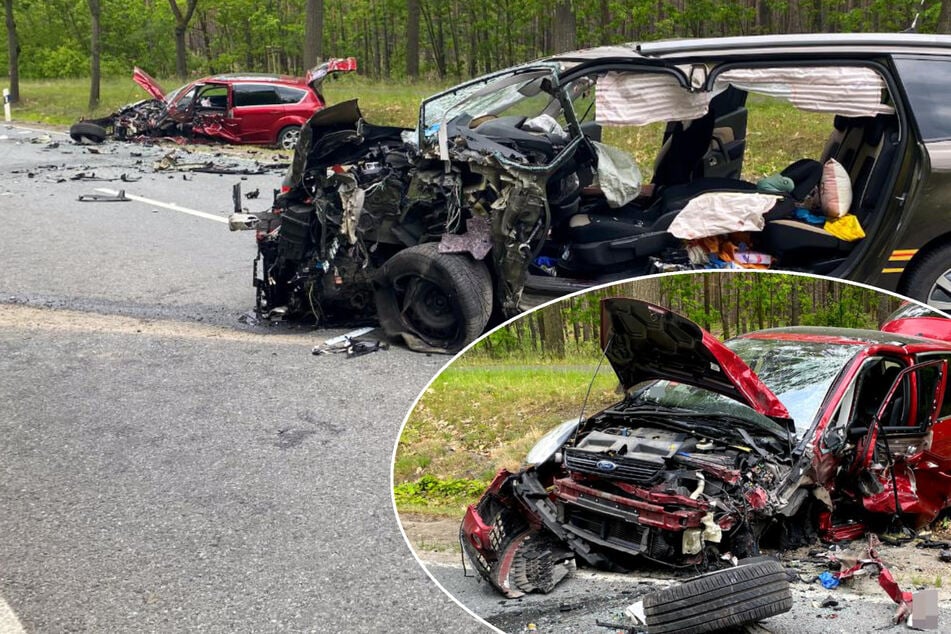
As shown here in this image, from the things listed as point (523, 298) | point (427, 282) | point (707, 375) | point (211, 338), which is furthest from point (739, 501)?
point (211, 338)

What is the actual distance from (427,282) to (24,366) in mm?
2985

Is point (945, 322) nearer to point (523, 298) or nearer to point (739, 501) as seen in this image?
point (739, 501)

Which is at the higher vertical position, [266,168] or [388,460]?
[266,168]

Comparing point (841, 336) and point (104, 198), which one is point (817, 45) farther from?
point (104, 198)

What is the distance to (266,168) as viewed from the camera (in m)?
17.1

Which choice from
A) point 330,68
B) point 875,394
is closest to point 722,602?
point 875,394

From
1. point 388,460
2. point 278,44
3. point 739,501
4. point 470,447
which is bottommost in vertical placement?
point 388,460

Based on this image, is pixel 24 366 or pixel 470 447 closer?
pixel 470 447

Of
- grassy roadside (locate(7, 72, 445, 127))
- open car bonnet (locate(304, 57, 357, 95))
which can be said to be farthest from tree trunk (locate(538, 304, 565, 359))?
grassy roadside (locate(7, 72, 445, 127))

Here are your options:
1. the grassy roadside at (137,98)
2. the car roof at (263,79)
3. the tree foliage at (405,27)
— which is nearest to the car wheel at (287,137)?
the car roof at (263,79)

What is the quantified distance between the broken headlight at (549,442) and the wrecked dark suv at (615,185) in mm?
2459

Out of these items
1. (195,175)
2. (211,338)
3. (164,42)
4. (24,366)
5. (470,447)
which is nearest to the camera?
(470,447)

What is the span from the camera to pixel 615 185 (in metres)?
6.75

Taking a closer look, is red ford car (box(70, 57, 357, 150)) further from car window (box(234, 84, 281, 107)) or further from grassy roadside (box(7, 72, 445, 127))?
grassy roadside (box(7, 72, 445, 127))
